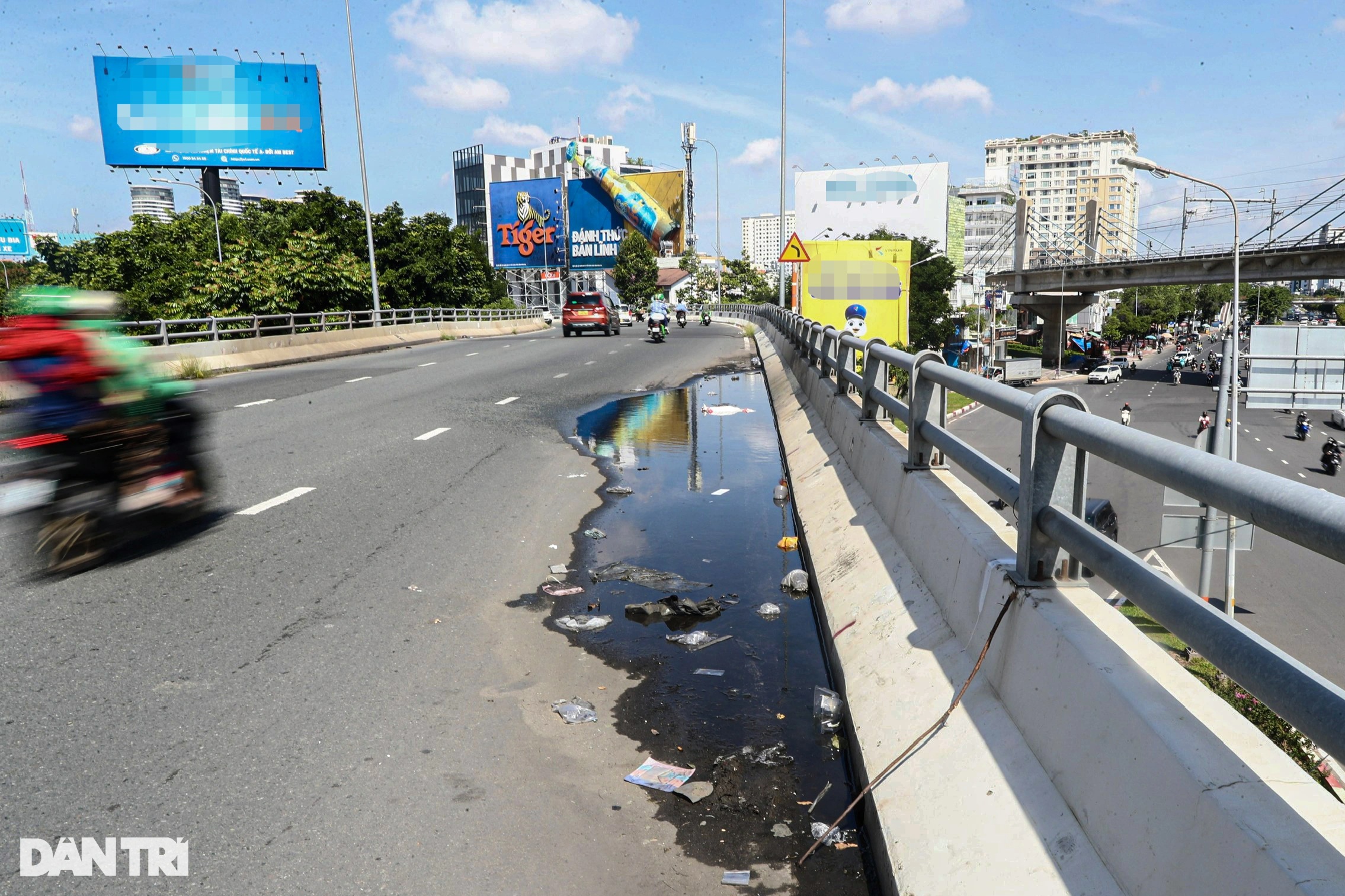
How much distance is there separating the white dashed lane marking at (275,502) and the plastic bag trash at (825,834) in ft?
19.9

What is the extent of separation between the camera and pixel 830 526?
276 inches

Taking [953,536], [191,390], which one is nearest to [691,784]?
[953,536]

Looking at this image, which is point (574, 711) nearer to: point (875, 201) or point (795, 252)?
point (795, 252)

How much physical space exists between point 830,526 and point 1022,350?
134455 mm

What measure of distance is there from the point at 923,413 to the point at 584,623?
2535 mm

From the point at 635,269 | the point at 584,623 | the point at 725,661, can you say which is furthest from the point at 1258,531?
the point at 635,269

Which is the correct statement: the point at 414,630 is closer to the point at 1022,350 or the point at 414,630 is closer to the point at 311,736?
the point at 311,736

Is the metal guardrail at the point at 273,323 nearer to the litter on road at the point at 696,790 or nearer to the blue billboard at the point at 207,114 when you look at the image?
the blue billboard at the point at 207,114

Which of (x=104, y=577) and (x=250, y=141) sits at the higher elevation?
(x=250, y=141)

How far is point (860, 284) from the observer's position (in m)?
33.5

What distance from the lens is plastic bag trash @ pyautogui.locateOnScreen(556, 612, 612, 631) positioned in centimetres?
591

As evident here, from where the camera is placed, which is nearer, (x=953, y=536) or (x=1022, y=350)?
(x=953, y=536)

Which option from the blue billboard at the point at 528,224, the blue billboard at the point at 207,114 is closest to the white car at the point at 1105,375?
the blue billboard at the point at 528,224

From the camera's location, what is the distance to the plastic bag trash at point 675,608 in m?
6.21
